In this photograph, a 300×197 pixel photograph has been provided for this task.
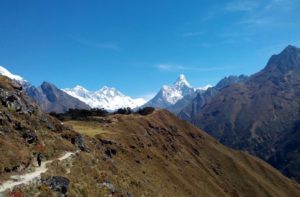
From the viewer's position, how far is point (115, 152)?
125625 mm

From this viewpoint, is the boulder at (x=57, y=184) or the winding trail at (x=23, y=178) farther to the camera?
the boulder at (x=57, y=184)

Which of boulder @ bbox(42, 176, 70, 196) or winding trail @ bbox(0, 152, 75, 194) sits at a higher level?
winding trail @ bbox(0, 152, 75, 194)

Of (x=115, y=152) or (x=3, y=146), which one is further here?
(x=115, y=152)

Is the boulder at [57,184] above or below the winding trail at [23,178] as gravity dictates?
below

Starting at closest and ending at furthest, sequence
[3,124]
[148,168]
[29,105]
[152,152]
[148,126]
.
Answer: [3,124] < [29,105] < [148,168] < [152,152] < [148,126]

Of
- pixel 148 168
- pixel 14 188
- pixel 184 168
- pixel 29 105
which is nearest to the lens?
pixel 14 188

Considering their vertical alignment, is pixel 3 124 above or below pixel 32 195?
above

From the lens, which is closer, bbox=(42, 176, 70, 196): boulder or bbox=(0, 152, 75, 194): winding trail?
bbox=(0, 152, 75, 194): winding trail

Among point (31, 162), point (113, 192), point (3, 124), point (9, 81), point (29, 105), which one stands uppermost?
point (9, 81)

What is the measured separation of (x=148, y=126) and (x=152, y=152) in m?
37.0

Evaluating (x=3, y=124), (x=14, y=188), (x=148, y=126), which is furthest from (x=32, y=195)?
(x=148, y=126)

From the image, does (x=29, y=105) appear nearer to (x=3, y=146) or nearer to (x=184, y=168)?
(x=3, y=146)

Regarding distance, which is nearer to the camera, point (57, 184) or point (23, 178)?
point (57, 184)

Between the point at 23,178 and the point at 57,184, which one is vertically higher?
the point at 23,178
